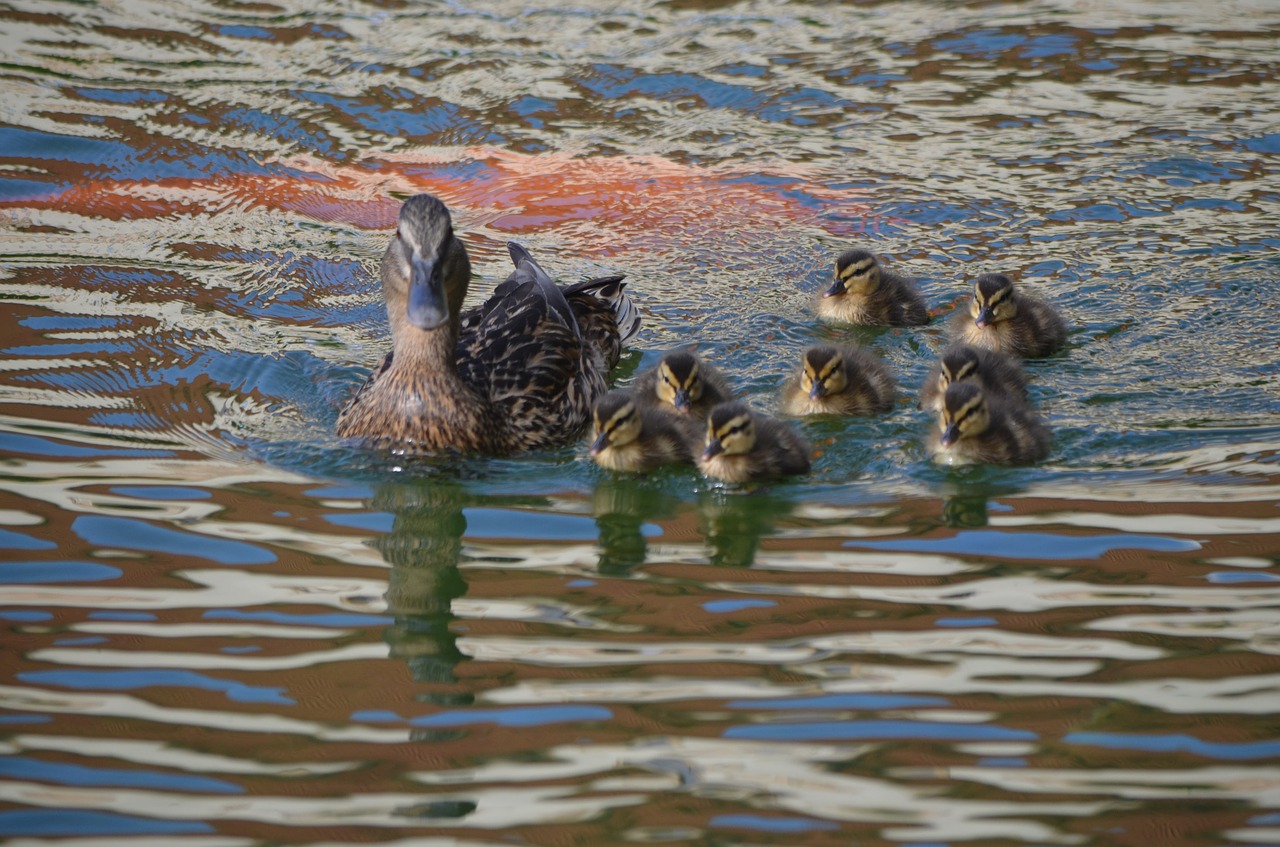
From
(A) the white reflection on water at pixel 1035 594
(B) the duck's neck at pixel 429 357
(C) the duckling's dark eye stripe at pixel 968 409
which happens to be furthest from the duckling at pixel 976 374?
(B) the duck's neck at pixel 429 357

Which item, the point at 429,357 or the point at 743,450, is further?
the point at 429,357

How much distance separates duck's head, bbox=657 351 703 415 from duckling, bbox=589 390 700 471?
0.22 m

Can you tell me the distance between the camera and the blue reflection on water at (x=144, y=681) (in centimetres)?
369

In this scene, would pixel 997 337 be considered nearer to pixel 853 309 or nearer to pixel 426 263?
pixel 853 309

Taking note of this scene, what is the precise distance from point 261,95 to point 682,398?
200 inches

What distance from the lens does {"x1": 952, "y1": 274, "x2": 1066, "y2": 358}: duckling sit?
20.3 feet

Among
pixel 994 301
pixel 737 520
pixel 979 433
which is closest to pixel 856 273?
pixel 994 301

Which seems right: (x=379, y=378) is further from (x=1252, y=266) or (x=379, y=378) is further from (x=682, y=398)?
(x=1252, y=266)

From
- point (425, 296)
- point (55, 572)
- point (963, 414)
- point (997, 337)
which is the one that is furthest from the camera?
point (997, 337)

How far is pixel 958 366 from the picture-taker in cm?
562

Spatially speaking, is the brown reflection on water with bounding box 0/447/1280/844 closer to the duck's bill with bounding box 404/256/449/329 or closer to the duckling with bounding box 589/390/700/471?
the duckling with bounding box 589/390/700/471

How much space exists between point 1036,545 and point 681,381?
1.58 m

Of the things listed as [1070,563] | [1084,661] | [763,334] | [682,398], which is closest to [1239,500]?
[1070,563]

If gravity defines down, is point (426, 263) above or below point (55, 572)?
above
